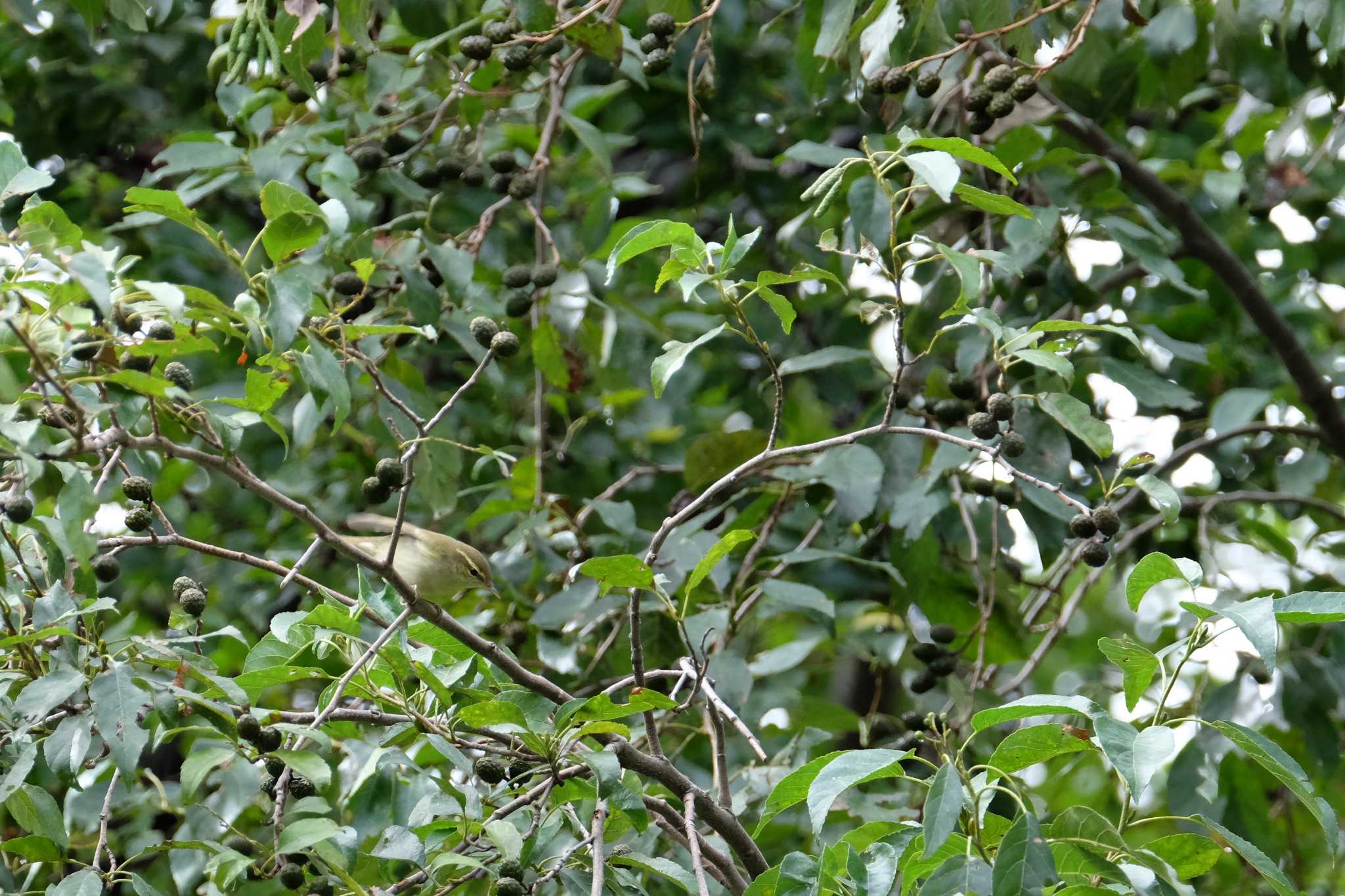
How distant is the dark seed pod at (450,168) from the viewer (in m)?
3.59

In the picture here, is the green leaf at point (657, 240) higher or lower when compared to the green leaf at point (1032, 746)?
higher

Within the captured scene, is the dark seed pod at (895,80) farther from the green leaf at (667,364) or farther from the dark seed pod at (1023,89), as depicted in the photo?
the green leaf at (667,364)

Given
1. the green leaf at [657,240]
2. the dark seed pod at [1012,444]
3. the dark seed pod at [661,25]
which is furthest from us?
the dark seed pod at [661,25]

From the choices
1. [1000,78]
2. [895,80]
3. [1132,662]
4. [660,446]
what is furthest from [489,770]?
[660,446]

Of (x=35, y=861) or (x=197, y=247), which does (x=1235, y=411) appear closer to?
(x=35, y=861)

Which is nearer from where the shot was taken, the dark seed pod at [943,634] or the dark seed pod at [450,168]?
the dark seed pod at [943,634]

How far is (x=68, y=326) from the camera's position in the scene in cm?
180

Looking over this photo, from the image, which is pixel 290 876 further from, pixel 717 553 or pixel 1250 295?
pixel 1250 295

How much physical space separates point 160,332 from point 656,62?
1.37m

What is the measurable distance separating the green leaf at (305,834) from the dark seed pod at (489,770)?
0.81 feet

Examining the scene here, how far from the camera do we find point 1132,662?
1.73 m

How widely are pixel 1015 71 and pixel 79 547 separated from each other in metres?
2.07

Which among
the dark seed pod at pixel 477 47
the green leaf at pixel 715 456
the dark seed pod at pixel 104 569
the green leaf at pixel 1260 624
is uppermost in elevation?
the dark seed pod at pixel 477 47

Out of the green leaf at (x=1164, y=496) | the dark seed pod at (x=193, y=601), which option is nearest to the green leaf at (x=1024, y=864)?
the green leaf at (x=1164, y=496)
